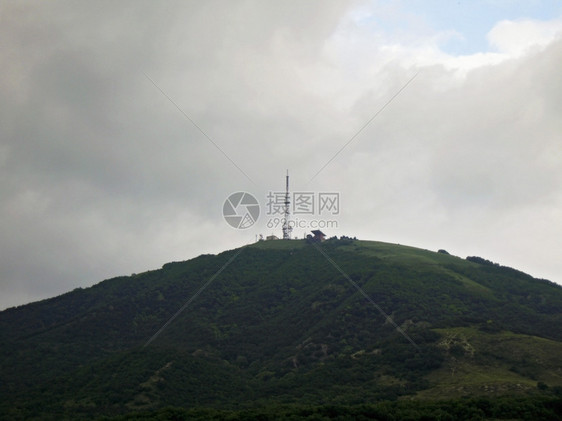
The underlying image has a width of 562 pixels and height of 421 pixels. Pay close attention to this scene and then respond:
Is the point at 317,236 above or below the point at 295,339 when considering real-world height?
above

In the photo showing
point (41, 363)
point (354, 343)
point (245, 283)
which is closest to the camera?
point (354, 343)

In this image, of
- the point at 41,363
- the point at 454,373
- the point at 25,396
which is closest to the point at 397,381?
the point at 454,373

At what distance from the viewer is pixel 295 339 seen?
102m

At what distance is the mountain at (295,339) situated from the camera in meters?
69.8

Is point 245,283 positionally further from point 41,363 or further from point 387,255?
point 41,363

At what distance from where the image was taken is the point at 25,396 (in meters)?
81.6

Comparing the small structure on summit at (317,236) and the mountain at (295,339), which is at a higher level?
the small structure on summit at (317,236)

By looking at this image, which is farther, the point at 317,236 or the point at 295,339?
the point at 317,236

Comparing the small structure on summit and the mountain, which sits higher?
the small structure on summit

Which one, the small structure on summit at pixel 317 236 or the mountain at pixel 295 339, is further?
the small structure on summit at pixel 317 236

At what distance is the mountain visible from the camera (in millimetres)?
69812

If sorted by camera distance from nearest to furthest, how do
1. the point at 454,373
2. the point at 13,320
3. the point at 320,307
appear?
the point at 454,373, the point at 320,307, the point at 13,320

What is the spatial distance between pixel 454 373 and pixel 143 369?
4346cm

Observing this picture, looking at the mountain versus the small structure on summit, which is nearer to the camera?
the mountain
